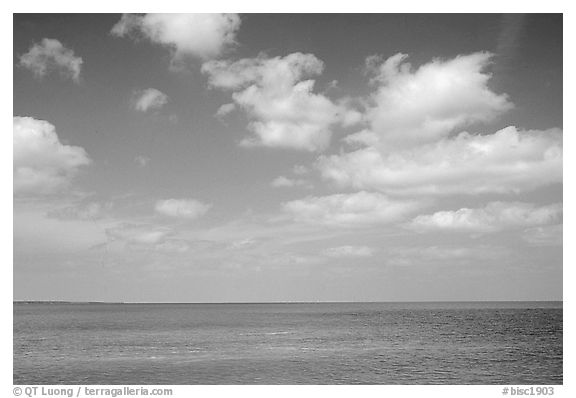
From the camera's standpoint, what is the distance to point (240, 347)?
3947 cm

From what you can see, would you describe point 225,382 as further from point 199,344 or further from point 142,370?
point 199,344

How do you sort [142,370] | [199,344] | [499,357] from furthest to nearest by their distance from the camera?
[199,344] → [499,357] → [142,370]

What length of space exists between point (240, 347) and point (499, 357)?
18.3 meters
